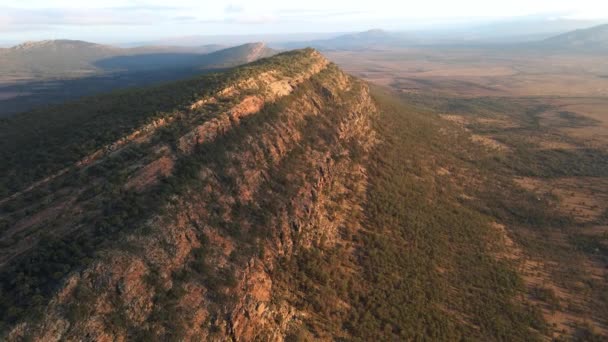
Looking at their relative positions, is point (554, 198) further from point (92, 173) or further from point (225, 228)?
point (92, 173)

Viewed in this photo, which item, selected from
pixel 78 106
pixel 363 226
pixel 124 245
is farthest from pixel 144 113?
pixel 363 226

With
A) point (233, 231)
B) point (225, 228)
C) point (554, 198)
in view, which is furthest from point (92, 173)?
point (554, 198)

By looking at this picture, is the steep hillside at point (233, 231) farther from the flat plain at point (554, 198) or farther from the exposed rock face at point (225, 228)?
the flat plain at point (554, 198)

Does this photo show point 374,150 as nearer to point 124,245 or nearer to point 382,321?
point 382,321

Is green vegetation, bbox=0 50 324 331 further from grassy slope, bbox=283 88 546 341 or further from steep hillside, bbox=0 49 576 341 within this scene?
grassy slope, bbox=283 88 546 341

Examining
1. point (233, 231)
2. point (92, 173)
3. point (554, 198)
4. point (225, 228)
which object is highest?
point (92, 173)

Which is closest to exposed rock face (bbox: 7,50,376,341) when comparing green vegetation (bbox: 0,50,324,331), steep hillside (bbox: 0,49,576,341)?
steep hillside (bbox: 0,49,576,341)
